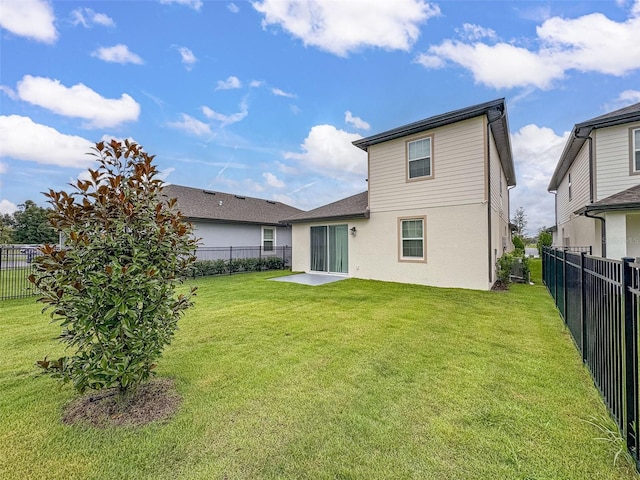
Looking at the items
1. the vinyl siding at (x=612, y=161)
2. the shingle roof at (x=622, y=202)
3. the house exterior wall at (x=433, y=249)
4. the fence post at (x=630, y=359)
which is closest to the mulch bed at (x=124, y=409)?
the fence post at (x=630, y=359)

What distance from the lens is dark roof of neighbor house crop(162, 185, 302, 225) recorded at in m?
15.9

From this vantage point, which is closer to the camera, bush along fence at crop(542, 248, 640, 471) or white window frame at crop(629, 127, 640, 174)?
bush along fence at crop(542, 248, 640, 471)

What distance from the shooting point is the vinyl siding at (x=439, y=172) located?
9.47m

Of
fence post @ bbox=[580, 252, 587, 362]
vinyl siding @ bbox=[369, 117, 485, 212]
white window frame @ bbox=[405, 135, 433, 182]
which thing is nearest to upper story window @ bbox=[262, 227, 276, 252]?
vinyl siding @ bbox=[369, 117, 485, 212]

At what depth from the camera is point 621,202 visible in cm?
807

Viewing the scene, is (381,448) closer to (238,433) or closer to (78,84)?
(238,433)

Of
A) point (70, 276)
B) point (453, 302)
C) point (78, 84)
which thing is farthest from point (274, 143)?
point (70, 276)

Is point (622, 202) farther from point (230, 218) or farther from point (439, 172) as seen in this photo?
point (230, 218)

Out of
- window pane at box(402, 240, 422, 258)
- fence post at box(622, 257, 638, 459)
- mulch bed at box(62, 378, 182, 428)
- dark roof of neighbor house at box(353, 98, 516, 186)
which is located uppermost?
dark roof of neighbor house at box(353, 98, 516, 186)

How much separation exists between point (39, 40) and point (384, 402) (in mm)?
14835

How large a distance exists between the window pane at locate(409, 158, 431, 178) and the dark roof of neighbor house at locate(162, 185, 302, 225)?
8040 millimetres

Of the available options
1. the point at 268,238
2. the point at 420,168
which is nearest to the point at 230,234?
the point at 268,238

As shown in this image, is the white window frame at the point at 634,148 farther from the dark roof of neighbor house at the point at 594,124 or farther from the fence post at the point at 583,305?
the fence post at the point at 583,305

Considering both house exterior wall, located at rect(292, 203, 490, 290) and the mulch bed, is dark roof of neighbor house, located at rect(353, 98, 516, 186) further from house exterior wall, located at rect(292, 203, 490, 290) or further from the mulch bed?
the mulch bed
